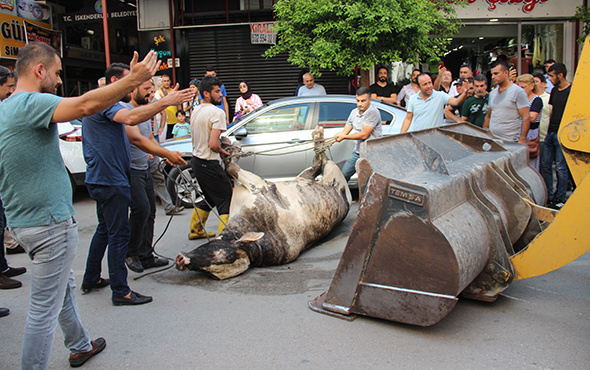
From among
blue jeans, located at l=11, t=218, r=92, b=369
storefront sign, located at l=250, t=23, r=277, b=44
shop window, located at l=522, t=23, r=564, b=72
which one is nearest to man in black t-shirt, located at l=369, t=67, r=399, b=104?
storefront sign, located at l=250, t=23, r=277, b=44

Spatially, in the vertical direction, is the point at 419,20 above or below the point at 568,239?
above

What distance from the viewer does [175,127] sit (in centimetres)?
991

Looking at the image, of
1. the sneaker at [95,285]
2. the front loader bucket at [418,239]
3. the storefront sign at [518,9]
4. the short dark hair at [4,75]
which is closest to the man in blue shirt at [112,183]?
the sneaker at [95,285]

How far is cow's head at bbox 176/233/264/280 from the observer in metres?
4.54

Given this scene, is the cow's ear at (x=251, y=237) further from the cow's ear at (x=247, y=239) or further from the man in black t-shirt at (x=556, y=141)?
the man in black t-shirt at (x=556, y=141)

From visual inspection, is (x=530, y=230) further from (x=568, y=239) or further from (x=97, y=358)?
(x=97, y=358)

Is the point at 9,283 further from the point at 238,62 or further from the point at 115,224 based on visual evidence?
the point at 238,62

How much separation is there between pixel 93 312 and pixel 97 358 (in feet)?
2.79

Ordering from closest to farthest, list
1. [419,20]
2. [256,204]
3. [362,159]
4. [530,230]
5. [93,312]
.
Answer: [362,159]
[93,312]
[530,230]
[256,204]
[419,20]

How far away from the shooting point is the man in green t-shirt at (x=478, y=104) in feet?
24.5

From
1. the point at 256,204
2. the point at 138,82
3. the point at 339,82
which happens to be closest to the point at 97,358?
the point at 138,82

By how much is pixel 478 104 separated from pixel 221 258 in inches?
197

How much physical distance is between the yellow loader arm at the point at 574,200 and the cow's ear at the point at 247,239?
2.40 meters

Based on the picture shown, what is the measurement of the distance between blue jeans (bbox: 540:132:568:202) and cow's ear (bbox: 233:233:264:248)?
515 cm
